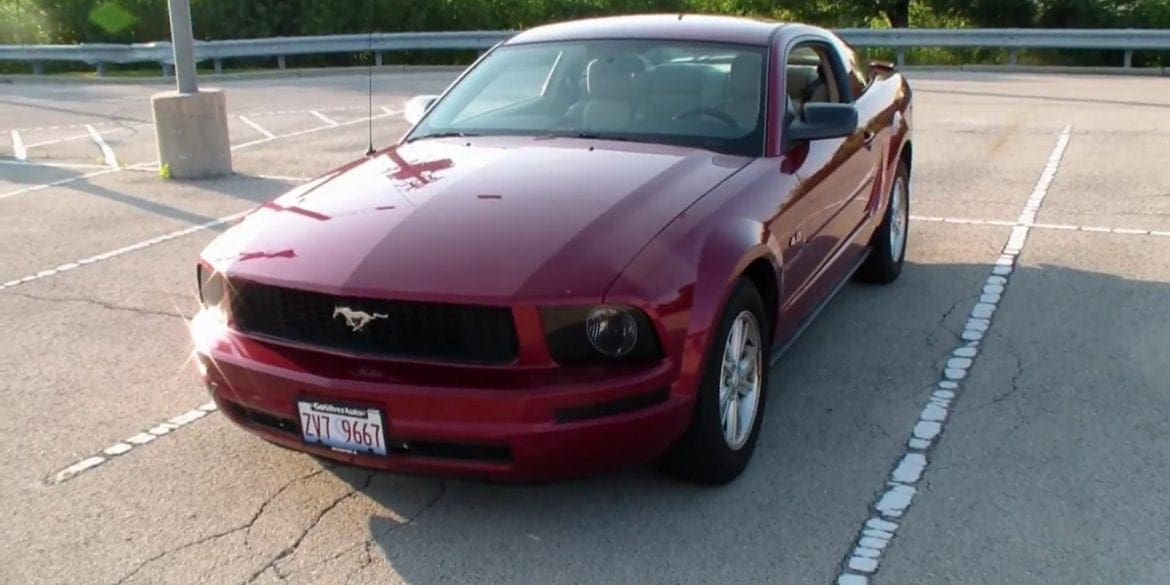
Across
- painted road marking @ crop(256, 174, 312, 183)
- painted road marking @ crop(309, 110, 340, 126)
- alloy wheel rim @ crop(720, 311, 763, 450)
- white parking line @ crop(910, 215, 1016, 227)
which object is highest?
alloy wheel rim @ crop(720, 311, 763, 450)

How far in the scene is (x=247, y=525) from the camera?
4.06 m

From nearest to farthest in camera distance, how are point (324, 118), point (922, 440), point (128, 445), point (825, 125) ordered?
point (922, 440)
point (128, 445)
point (825, 125)
point (324, 118)

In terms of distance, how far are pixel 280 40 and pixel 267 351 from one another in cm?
1816

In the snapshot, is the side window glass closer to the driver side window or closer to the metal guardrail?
the driver side window

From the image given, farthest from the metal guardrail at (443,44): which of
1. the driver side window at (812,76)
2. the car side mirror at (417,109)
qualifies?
the driver side window at (812,76)

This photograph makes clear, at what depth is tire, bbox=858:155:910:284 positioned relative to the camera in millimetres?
6605

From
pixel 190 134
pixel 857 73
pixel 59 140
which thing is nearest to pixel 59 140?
pixel 59 140

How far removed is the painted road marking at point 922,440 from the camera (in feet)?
12.4

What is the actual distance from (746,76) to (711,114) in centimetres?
27

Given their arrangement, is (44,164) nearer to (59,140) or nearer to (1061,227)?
(59,140)

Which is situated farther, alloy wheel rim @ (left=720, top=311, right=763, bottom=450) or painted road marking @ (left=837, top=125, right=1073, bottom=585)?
alloy wheel rim @ (left=720, top=311, right=763, bottom=450)

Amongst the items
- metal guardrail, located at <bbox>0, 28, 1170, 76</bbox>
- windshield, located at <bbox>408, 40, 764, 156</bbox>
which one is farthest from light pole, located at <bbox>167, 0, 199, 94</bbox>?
metal guardrail, located at <bbox>0, 28, 1170, 76</bbox>

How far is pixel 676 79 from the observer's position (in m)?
5.24

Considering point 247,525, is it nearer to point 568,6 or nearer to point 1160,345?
point 1160,345
